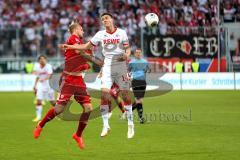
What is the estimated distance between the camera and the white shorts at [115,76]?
15.3 meters

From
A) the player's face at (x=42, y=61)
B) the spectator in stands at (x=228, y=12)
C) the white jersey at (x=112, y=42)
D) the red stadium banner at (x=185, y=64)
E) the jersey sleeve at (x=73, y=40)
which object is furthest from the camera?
the red stadium banner at (x=185, y=64)

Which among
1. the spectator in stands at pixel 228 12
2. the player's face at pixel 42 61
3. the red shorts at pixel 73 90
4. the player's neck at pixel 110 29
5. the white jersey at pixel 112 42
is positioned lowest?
the red shorts at pixel 73 90

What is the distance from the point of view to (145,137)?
1609 centimetres

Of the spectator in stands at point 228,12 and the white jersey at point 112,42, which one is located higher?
the spectator in stands at point 228,12

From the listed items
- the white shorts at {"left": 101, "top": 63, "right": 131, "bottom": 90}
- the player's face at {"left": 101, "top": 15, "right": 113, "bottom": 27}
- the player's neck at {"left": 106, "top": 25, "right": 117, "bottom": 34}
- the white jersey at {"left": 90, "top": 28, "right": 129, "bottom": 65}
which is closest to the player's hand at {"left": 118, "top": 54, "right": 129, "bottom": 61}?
the white jersey at {"left": 90, "top": 28, "right": 129, "bottom": 65}

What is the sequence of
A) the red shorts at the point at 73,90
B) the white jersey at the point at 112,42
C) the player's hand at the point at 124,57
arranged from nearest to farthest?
the red shorts at the point at 73,90 < the player's hand at the point at 124,57 < the white jersey at the point at 112,42

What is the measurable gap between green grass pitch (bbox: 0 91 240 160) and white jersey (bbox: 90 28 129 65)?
1983 mm

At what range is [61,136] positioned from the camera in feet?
54.2

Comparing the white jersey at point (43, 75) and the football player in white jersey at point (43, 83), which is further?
the white jersey at point (43, 75)

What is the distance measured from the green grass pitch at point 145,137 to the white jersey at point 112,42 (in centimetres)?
198

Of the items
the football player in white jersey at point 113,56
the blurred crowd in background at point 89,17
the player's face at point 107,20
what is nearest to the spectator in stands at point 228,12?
the blurred crowd in background at point 89,17

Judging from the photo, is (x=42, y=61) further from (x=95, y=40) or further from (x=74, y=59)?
(x=74, y=59)

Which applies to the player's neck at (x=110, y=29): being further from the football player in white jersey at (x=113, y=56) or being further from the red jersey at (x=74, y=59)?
the red jersey at (x=74, y=59)

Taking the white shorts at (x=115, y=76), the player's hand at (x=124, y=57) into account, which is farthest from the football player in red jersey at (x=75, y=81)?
the white shorts at (x=115, y=76)
